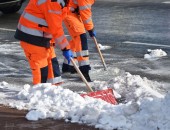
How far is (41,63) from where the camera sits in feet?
22.8

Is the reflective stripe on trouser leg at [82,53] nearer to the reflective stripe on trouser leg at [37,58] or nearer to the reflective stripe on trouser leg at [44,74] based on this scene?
the reflective stripe on trouser leg at [44,74]

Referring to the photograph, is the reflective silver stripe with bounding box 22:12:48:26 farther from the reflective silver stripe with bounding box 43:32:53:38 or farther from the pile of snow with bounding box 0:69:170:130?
the pile of snow with bounding box 0:69:170:130

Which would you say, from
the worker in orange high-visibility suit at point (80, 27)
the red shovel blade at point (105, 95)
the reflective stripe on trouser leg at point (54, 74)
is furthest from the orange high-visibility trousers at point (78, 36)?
the red shovel blade at point (105, 95)

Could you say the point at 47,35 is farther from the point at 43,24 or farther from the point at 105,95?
the point at 105,95

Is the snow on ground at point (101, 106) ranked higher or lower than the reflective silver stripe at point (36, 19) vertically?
lower

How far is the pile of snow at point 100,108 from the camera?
5.59m

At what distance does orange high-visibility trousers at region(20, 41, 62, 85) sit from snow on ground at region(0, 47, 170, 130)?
0.25 meters

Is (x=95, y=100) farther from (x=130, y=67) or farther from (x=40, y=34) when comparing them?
(x=130, y=67)

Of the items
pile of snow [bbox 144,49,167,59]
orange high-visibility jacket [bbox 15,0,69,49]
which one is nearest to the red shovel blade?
orange high-visibility jacket [bbox 15,0,69,49]

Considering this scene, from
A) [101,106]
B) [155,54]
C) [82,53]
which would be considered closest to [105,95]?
[101,106]

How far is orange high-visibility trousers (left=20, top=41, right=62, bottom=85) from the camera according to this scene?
6902mm

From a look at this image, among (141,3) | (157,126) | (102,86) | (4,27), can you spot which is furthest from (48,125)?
(141,3)

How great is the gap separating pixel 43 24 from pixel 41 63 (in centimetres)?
51

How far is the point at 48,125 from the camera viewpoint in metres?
5.94
